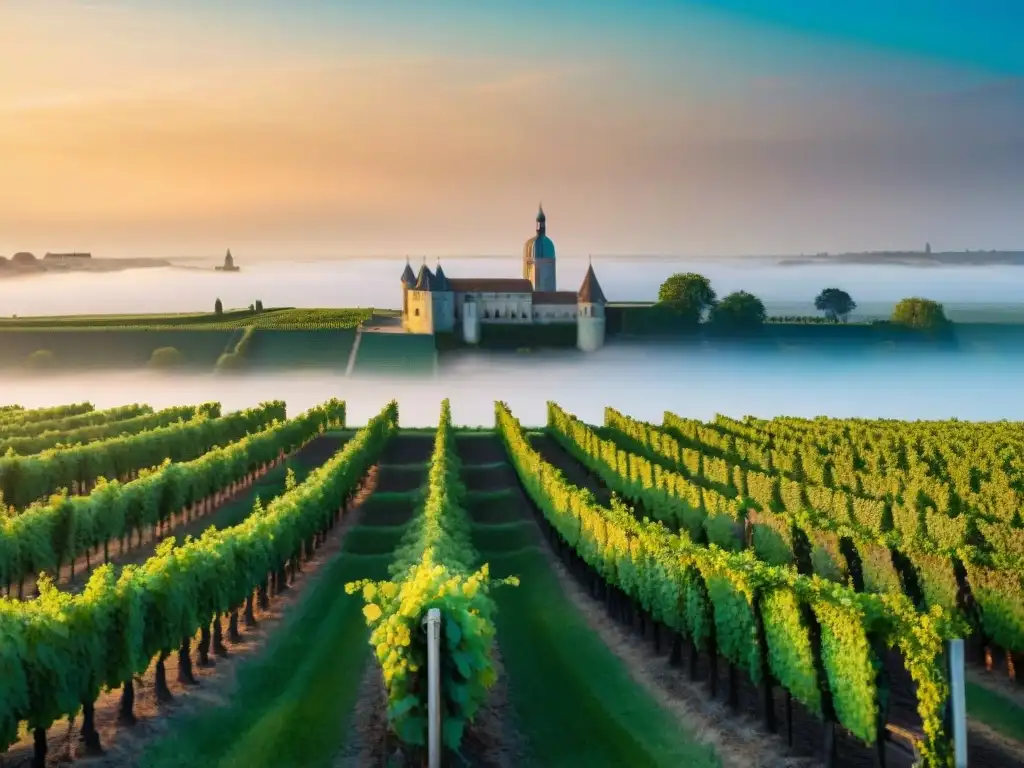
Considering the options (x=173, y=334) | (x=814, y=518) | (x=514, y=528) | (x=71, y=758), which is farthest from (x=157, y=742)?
(x=173, y=334)

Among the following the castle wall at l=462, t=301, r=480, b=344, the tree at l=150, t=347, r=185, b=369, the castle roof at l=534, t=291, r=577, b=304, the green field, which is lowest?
the green field

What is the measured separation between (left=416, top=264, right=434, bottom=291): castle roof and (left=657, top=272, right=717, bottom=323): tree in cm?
3661

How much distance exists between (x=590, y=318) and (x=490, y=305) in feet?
44.9

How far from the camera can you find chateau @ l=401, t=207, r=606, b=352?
433 ft

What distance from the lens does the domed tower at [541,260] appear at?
151 meters

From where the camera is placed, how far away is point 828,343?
14462cm

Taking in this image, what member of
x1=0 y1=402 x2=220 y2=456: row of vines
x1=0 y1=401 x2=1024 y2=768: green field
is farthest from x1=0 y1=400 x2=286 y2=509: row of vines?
x1=0 y1=402 x2=220 y2=456: row of vines

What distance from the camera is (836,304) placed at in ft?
543

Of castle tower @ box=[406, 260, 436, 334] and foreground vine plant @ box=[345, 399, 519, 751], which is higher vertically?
castle tower @ box=[406, 260, 436, 334]

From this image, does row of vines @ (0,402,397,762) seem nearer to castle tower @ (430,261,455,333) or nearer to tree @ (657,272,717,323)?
castle tower @ (430,261,455,333)

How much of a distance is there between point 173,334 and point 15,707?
117 meters

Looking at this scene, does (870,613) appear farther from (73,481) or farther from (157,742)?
(73,481)

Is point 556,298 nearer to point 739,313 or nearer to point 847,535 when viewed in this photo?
point 739,313

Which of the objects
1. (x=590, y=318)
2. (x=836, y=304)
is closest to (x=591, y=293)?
(x=590, y=318)
